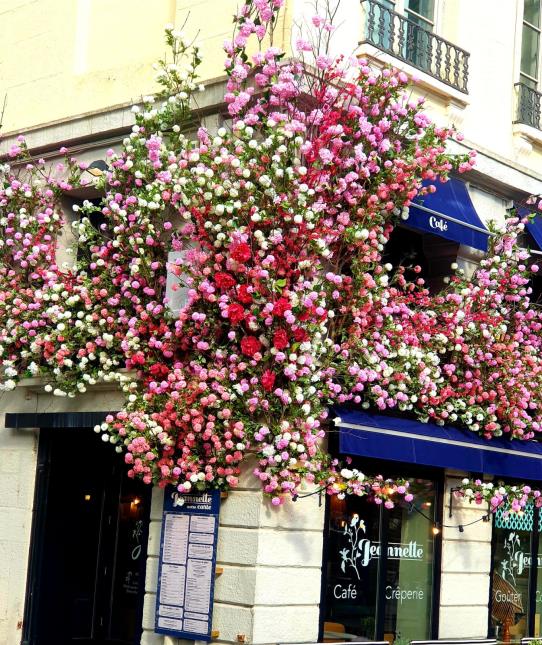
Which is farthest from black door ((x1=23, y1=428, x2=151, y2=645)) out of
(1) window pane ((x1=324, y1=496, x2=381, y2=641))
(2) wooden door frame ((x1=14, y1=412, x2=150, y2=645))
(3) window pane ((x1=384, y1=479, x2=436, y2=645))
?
(3) window pane ((x1=384, y1=479, x2=436, y2=645))

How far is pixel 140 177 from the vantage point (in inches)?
467

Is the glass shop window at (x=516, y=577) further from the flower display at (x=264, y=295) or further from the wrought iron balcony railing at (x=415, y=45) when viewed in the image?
the wrought iron balcony railing at (x=415, y=45)

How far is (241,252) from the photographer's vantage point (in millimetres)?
10586

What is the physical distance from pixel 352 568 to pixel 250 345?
2852 millimetres

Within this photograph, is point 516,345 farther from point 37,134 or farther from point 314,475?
point 37,134

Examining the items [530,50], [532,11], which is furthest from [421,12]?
[532,11]

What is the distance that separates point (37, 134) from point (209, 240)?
3.98 m

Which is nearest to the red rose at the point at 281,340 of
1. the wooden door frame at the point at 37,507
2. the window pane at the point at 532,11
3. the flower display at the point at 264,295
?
the flower display at the point at 264,295

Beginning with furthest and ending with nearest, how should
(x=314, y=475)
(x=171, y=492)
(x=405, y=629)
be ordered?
(x=405, y=629) < (x=171, y=492) < (x=314, y=475)

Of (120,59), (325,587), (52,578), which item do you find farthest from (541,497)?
(120,59)

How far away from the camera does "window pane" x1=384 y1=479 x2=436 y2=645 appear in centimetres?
1241

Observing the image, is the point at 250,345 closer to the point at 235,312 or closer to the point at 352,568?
Result: the point at 235,312

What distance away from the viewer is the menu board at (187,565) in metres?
11.0

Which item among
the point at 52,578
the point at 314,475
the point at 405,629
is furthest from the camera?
the point at 52,578
